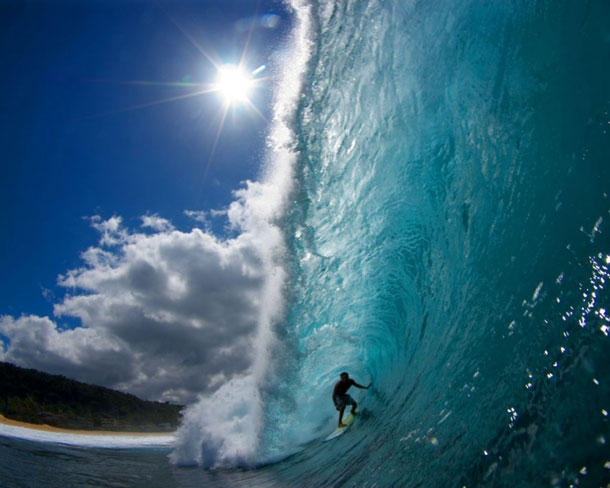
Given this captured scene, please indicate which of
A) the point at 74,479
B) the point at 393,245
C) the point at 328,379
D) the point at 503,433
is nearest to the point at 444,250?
the point at 393,245

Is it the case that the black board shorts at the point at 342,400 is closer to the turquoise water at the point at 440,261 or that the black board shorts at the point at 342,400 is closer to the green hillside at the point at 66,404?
the turquoise water at the point at 440,261

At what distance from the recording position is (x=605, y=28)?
381 cm

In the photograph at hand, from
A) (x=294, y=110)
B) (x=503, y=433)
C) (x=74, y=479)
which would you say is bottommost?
(x=74, y=479)

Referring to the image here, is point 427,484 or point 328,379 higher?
point 328,379

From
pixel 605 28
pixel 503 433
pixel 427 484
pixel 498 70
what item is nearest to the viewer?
pixel 503 433

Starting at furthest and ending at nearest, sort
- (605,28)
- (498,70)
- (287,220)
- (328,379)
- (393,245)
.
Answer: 1. (328,379)
2. (287,220)
3. (393,245)
4. (498,70)
5. (605,28)

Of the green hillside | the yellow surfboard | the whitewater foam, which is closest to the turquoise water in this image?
the yellow surfboard

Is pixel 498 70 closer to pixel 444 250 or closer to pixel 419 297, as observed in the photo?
pixel 444 250

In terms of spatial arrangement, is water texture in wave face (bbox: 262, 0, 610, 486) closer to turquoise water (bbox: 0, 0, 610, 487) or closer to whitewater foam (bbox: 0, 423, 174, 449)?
turquoise water (bbox: 0, 0, 610, 487)

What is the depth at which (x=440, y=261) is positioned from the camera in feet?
19.6

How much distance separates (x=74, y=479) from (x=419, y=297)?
6162 millimetres

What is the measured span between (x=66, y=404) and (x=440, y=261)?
198 feet

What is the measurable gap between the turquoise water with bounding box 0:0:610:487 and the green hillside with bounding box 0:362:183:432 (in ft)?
129

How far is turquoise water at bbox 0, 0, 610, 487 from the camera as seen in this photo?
8.55ft
